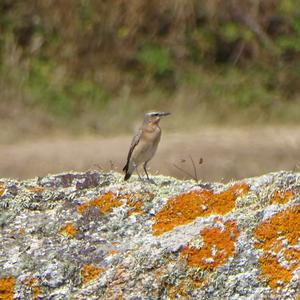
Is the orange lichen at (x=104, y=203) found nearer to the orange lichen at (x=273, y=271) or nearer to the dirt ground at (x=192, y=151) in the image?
the orange lichen at (x=273, y=271)

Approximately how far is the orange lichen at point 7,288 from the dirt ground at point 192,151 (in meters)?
8.45

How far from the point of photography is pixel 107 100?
47.4ft

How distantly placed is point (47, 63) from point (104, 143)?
2.10 metres

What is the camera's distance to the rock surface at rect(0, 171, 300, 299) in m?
3.99

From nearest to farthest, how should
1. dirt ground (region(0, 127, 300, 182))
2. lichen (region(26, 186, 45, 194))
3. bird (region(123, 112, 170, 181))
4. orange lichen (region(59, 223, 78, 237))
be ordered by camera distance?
orange lichen (region(59, 223, 78, 237))
lichen (region(26, 186, 45, 194))
bird (region(123, 112, 170, 181))
dirt ground (region(0, 127, 300, 182))

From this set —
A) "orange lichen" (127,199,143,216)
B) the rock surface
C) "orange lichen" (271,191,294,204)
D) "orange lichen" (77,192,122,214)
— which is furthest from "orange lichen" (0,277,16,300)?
"orange lichen" (271,191,294,204)

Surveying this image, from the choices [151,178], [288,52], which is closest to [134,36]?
[288,52]

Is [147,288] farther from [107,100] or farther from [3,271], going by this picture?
[107,100]

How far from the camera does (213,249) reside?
4090mm

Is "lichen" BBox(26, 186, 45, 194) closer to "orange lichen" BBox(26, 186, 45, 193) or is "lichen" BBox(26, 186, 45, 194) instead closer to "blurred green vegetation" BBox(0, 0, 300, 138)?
"orange lichen" BBox(26, 186, 45, 193)

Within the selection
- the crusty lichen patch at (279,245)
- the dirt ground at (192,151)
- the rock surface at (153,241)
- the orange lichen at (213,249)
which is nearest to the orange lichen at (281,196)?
the rock surface at (153,241)

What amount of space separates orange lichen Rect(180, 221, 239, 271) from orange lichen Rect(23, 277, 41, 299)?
0.53 m

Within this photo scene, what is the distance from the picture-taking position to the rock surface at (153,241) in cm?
399

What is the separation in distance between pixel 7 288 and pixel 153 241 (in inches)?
22.3
